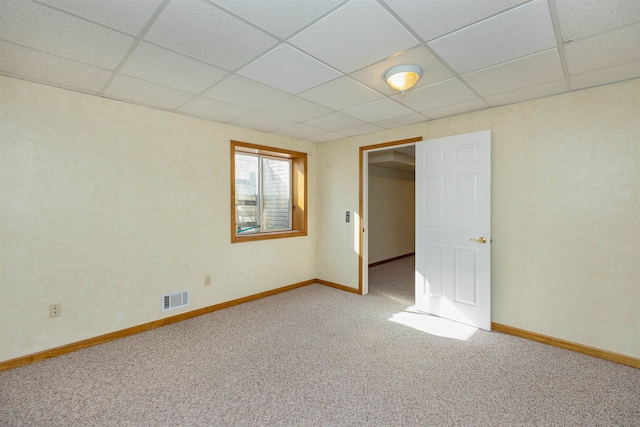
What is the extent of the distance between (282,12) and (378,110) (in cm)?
186

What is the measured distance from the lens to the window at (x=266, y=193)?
13.9ft

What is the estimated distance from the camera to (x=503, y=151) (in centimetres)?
311

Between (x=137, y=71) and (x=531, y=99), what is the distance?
11.9 ft

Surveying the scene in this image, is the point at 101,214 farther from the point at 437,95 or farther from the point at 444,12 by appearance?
the point at 437,95

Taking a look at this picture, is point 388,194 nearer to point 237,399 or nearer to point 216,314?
point 216,314

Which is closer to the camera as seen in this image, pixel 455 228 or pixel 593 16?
pixel 593 16

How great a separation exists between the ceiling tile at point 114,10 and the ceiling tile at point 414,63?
1446 millimetres

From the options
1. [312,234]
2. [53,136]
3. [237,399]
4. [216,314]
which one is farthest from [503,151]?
[53,136]

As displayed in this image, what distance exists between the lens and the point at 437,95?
2.81 m

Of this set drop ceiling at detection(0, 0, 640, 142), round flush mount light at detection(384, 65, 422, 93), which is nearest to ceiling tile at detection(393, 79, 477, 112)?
drop ceiling at detection(0, 0, 640, 142)

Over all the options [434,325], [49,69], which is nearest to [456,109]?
[434,325]

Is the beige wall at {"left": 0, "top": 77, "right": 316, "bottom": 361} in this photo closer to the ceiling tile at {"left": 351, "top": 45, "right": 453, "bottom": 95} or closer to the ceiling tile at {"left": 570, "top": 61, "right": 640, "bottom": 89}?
the ceiling tile at {"left": 351, "top": 45, "right": 453, "bottom": 95}

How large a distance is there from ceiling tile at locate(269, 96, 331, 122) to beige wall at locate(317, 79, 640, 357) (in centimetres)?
→ 163

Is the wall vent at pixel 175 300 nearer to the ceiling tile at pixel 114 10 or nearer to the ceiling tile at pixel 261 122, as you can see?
the ceiling tile at pixel 261 122
